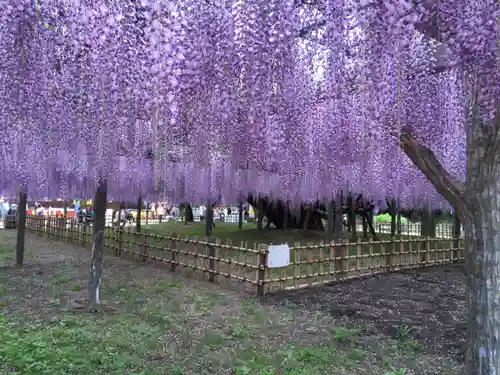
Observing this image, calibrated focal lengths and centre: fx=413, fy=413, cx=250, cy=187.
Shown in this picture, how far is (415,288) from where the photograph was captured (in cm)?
712

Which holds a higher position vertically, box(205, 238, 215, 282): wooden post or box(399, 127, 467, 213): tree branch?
box(399, 127, 467, 213): tree branch

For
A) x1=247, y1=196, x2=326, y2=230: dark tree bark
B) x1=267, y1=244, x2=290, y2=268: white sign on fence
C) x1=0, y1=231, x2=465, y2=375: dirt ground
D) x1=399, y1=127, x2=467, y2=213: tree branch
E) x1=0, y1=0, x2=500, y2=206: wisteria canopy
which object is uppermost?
x1=0, y1=0, x2=500, y2=206: wisteria canopy

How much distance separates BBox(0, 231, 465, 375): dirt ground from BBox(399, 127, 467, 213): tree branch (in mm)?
1619

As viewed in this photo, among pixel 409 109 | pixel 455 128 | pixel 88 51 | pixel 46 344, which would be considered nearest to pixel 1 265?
pixel 46 344

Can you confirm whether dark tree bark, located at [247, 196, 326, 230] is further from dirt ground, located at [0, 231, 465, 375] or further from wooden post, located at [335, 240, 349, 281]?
dirt ground, located at [0, 231, 465, 375]

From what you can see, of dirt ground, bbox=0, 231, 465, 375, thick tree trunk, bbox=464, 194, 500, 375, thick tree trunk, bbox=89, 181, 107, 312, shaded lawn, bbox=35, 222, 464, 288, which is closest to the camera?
thick tree trunk, bbox=464, 194, 500, 375

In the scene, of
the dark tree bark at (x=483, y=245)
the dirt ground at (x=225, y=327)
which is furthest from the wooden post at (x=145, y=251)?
the dark tree bark at (x=483, y=245)

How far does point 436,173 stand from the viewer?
307cm

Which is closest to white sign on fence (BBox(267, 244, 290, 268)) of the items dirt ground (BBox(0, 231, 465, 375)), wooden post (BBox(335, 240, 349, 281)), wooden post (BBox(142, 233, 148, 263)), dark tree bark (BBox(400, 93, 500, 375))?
dirt ground (BBox(0, 231, 465, 375))

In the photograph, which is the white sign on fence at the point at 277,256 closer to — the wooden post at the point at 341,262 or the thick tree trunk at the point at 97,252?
the wooden post at the point at 341,262

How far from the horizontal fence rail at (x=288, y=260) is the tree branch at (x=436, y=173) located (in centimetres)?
333

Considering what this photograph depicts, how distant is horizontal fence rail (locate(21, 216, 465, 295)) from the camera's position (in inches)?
261

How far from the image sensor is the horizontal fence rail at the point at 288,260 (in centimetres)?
664

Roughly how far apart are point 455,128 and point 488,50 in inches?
144
